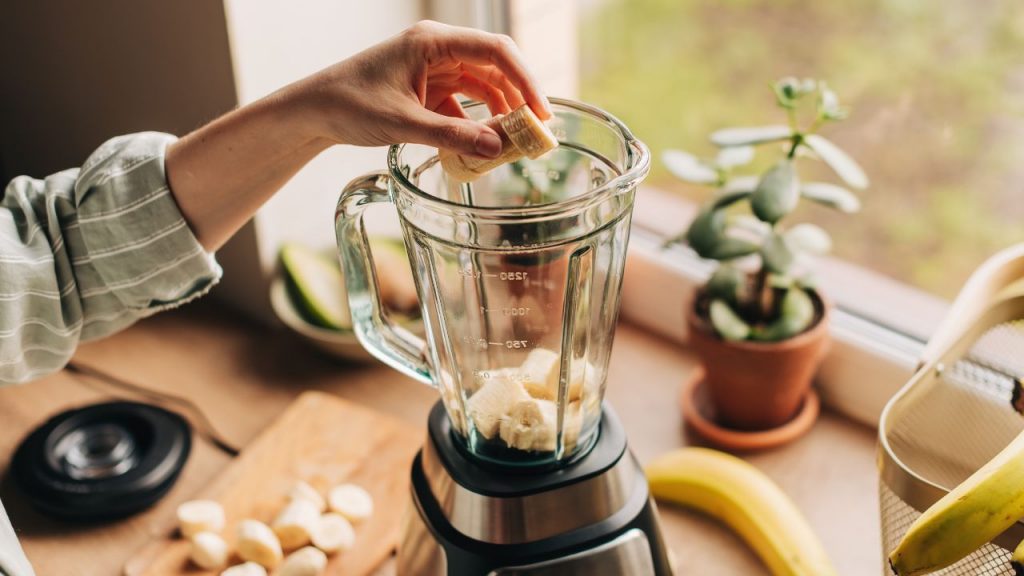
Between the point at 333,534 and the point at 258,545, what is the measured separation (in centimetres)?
7

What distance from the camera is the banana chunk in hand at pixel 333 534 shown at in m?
0.85

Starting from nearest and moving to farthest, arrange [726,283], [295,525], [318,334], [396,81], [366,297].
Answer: [396,81], [366,297], [295,525], [726,283], [318,334]

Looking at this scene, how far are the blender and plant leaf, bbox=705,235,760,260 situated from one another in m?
0.22

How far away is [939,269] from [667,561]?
0.60 m

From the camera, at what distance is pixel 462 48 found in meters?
0.65

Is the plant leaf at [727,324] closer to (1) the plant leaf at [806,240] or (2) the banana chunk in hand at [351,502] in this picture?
(1) the plant leaf at [806,240]

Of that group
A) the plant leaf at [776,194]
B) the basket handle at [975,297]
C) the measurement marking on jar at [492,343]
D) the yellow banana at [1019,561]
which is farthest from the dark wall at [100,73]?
the yellow banana at [1019,561]

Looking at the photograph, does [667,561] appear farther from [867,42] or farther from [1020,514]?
[867,42]

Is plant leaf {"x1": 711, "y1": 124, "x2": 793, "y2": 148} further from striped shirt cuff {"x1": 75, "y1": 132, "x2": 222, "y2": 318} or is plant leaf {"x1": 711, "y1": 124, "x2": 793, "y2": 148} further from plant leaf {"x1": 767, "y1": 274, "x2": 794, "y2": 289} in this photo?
striped shirt cuff {"x1": 75, "y1": 132, "x2": 222, "y2": 318}

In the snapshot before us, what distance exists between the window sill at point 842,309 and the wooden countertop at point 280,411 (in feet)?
0.10

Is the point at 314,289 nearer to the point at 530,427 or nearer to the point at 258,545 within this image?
the point at 258,545

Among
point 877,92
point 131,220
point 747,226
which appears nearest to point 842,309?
point 747,226

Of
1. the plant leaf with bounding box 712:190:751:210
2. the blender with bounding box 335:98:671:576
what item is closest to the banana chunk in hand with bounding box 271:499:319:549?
the blender with bounding box 335:98:671:576

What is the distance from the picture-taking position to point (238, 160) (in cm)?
72
